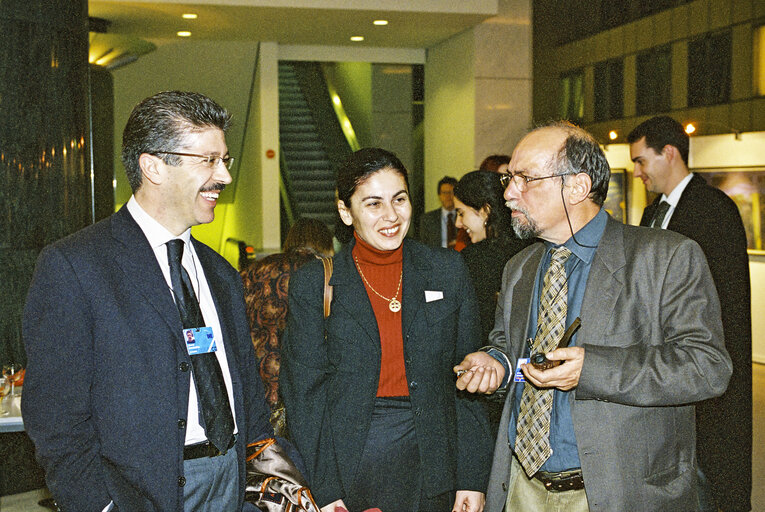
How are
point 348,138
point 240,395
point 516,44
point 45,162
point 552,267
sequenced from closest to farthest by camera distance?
1. point 240,395
2. point 552,267
3. point 45,162
4. point 516,44
5. point 348,138

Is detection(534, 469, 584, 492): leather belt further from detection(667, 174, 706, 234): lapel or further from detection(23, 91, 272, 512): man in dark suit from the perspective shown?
detection(667, 174, 706, 234): lapel

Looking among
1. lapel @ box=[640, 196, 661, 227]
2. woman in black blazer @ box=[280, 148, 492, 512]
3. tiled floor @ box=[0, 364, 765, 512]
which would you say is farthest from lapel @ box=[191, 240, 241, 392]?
tiled floor @ box=[0, 364, 765, 512]

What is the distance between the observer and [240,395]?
6.77ft

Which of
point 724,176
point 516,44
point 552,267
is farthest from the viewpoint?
point 516,44

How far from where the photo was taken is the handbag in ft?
6.86

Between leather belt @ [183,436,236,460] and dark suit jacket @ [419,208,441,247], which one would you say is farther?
dark suit jacket @ [419,208,441,247]

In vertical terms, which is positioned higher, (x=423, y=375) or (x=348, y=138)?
(x=348, y=138)

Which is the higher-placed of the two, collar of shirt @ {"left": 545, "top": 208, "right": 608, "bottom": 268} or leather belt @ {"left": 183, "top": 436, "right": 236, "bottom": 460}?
collar of shirt @ {"left": 545, "top": 208, "right": 608, "bottom": 268}

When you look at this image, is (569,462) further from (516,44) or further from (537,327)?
(516,44)

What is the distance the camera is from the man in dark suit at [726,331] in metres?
3.91

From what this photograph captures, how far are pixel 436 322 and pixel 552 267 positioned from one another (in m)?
0.46

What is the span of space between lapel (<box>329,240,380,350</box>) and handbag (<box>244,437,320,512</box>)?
490mm

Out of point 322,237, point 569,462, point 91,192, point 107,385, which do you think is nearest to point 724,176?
point 322,237

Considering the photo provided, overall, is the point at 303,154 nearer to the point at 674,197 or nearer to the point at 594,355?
the point at 674,197
